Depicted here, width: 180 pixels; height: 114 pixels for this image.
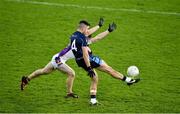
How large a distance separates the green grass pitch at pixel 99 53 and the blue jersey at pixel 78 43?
56.0 inches

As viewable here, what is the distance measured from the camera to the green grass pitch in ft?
43.4

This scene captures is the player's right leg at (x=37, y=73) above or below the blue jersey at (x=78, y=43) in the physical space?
below

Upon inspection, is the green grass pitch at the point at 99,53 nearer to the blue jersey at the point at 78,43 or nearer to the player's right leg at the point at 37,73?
the player's right leg at the point at 37,73

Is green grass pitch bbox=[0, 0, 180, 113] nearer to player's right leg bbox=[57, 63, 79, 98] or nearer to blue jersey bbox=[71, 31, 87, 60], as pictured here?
player's right leg bbox=[57, 63, 79, 98]

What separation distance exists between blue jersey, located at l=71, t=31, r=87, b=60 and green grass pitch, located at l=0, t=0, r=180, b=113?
142cm

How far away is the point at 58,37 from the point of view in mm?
18844

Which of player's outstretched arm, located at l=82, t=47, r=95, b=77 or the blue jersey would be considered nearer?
player's outstretched arm, located at l=82, t=47, r=95, b=77

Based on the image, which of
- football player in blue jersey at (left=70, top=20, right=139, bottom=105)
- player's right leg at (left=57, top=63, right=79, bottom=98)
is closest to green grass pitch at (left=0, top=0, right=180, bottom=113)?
player's right leg at (left=57, top=63, right=79, bottom=98)

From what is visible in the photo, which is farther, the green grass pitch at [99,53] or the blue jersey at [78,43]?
the green grass pitch at [99,53]

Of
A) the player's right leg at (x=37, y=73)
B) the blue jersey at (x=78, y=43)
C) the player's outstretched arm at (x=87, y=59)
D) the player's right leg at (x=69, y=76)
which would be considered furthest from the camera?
the player's right leg at (x=37, y=73)

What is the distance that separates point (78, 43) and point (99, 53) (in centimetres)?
484

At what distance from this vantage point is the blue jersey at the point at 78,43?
12.7 m

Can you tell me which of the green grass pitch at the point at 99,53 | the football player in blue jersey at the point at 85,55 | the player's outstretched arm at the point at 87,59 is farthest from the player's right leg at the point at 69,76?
the player's outstretched arm at the point at 87,59

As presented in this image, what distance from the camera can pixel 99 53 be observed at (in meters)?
17.5
